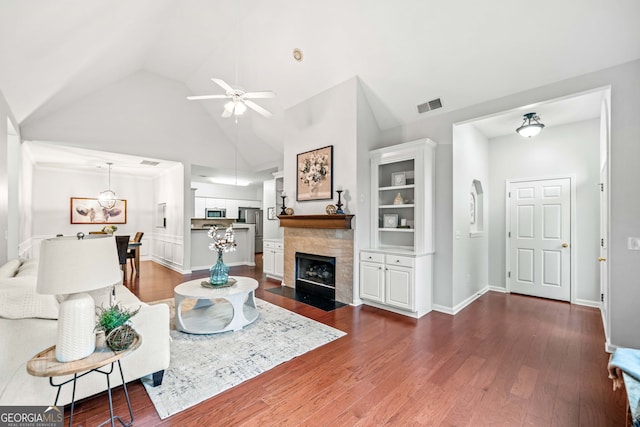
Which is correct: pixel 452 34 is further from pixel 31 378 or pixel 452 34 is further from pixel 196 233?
pixel 196 233

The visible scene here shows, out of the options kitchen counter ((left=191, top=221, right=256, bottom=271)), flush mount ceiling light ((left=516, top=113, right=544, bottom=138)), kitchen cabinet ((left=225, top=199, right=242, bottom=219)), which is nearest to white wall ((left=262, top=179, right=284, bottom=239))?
kitchen counter ((left=191, top=221, right=256, bottom=271))

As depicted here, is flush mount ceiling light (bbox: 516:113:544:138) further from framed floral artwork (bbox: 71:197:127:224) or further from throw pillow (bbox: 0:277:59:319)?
framed floral artwork (bbox: 71:197:127:224)

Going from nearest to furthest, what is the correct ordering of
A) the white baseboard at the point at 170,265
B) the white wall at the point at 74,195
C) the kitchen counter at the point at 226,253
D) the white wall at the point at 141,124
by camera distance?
1. the white wall at the point at 141,124
2. the white baseboard at the point at 170,265
3. the kitchen counter at the point at 226,253
4. the white wall at the point at 74,195

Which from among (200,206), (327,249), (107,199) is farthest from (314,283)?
(107,199)

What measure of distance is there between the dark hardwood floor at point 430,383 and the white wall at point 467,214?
801mm

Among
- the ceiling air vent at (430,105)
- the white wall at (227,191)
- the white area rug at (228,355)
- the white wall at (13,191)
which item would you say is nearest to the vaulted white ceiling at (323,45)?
the ceiling air vent at (430,105)

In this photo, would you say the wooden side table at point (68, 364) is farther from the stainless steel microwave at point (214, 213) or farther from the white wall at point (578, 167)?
the stainless steel microwave at point (214, 213)

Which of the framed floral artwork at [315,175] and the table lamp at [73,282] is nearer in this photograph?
the table lamp at [73,282]

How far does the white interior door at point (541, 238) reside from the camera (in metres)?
4.61

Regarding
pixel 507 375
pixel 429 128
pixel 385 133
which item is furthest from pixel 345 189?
pixel 507 375

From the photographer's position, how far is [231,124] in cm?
700

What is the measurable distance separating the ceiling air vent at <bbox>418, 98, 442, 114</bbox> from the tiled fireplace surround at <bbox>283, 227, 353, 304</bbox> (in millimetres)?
2162

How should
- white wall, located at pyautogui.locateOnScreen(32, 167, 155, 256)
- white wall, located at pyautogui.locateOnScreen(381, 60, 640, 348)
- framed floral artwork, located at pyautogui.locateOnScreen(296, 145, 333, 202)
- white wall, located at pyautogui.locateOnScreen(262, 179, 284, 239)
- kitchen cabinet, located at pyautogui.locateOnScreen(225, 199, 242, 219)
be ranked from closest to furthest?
white wall, located at pyautogui.locateOnScreen(381, 60, 640, 348), framed floral artwork, located at pyautogui.locateOnScreen(296, 145, 333, 202), white wall, located at pyautogui.locateOnScreen(262, 179, 284, 239), white wall, located at pyautogui.locateOnScreen(32, 167, 155, 256), kitchen cabinet, located at pyautogui.locateOnScreen(225, 199, 242, 219)

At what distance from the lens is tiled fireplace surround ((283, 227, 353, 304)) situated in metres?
4.48
